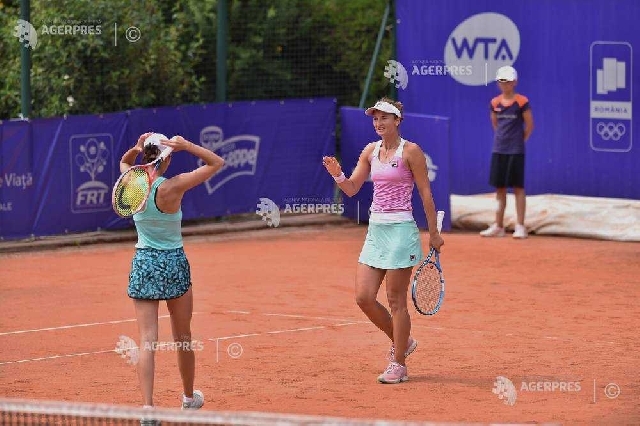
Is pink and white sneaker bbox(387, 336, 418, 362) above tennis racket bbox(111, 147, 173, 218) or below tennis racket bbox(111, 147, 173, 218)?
below

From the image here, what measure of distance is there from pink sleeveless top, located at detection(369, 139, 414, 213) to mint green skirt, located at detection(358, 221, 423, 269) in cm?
13

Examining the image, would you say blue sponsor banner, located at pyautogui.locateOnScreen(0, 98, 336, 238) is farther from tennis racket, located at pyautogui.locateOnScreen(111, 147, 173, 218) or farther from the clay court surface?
tennis racket, located at pyautogui.locateOnScreen(111, 147, 173, 218)

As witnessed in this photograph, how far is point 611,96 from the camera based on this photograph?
1827 cm

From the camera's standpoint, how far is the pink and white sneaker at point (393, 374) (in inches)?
382

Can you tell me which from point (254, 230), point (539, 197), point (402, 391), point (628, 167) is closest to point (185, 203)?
point (254, 230)

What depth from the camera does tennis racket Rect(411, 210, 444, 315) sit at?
9.75 metres

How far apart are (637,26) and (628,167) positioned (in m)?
1.89

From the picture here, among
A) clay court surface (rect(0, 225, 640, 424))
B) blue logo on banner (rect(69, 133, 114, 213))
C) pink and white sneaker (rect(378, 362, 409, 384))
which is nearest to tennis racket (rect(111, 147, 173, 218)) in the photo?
clay court surface (rect(0, 225, 640, 424))

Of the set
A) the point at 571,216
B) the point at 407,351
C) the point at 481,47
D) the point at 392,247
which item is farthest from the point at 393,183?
the point at 481,47

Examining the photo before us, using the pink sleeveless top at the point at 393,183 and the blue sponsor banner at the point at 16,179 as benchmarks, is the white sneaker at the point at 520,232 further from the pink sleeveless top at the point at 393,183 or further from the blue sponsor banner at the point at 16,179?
the pink sleeveless top at the point at 393,183

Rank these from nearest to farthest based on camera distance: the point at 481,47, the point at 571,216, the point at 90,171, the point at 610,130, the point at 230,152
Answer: the point at 90,171
the point at 571,216
the point at 610,130
the point at 230,152
the point at 481,47

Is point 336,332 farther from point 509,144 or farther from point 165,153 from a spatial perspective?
point 509,144

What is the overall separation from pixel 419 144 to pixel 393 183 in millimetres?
8592

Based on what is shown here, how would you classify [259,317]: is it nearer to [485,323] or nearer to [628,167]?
[485,323]
